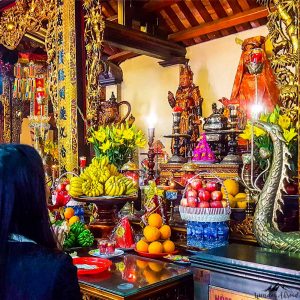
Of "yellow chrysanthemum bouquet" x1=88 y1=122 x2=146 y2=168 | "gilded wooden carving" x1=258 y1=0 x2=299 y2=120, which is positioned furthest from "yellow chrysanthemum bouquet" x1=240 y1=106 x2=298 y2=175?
"yellow chrysanthemum bouquet" x1=88 y1=122 x2=146 y2=168

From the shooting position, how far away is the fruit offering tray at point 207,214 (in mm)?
1724

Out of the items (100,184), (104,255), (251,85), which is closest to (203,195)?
(104,255)

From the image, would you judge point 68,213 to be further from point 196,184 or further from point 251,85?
point 251,85

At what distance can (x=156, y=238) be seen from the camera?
5.98 feet

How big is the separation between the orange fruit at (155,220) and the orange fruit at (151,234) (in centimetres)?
3

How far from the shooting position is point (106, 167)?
2289mm

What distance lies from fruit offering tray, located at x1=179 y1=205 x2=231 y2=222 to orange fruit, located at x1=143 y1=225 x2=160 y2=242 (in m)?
0.16

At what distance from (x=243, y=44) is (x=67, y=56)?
2.95 m

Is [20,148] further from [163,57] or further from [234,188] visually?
[163,57]

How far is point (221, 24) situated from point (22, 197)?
205 inches

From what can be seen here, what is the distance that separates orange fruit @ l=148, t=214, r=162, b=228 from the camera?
1.87 metres

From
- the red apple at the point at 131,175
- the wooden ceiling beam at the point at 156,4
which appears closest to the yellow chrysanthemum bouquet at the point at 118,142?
the red apple at the point at 131,175

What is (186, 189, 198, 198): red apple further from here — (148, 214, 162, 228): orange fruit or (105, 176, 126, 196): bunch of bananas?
(105, 176, 126, 196): bunch of bananas

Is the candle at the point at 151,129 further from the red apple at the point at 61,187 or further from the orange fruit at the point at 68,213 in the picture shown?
the orange fruit at the point at 68,213
